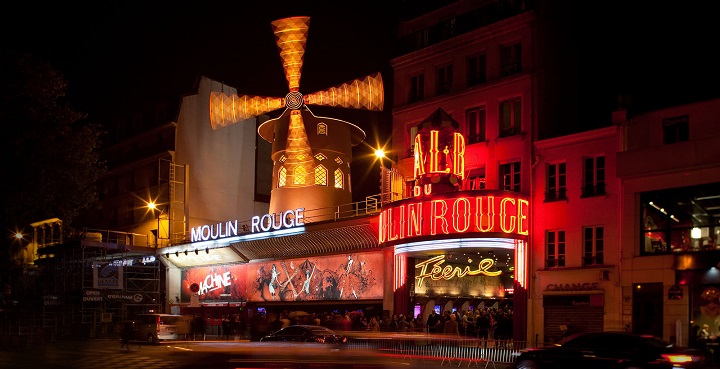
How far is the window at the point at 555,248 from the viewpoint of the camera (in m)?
30.5

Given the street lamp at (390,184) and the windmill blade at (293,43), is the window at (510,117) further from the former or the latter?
the windmill blade at (293,43)

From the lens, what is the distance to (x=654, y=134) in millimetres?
27531

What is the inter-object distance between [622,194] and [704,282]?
4223mm

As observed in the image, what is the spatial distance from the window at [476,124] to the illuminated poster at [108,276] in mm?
23797

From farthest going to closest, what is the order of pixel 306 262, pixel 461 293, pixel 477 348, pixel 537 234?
1. pixel 306 262
2. pixel 461 293
3. pixel 537 234
4. pixel 477 348

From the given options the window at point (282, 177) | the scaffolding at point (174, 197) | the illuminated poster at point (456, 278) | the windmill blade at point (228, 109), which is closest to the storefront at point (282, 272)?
the scaffolding at point (174, 197)

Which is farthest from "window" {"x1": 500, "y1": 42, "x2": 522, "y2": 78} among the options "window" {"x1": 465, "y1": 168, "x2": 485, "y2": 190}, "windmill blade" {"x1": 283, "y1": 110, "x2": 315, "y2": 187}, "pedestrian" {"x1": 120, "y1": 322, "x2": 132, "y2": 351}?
"pedestrian" {"x1": 120, "y1": 322, "x2": 132, "y2": 351}

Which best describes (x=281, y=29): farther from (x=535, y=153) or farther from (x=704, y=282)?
(x=704, y=282)

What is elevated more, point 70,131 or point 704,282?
point 70,131

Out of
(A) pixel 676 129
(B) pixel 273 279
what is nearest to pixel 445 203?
(A) pixel 676 129

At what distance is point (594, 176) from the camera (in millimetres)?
29641

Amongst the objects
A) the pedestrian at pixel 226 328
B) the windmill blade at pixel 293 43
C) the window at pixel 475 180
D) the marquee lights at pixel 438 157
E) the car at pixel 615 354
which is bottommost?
the pedestrian at pixel 226 328

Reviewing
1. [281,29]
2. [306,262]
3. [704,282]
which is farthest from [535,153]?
[281,29]

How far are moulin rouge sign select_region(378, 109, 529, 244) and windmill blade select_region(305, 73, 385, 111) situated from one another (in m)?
10.2
